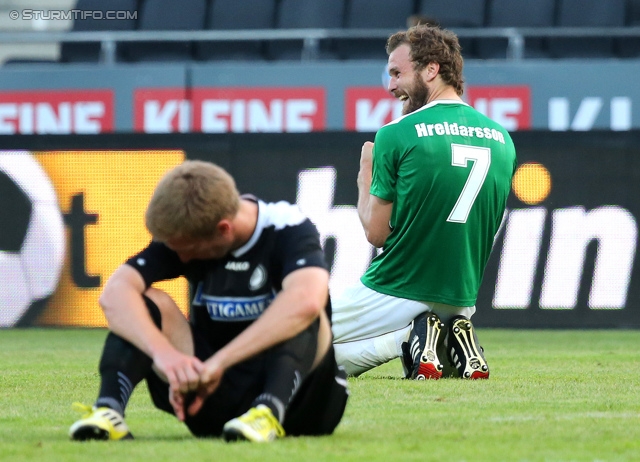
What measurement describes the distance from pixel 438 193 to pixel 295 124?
6387 millimetres

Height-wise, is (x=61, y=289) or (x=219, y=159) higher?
(x=219, y=159)

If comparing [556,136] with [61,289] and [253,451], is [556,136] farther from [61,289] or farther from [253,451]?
[253,451]

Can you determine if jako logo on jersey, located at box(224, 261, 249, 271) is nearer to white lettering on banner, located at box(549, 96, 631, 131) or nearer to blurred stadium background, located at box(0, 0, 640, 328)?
blurred stadium background, located at box(0, 0, 640, 328)

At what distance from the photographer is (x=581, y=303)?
9.97m

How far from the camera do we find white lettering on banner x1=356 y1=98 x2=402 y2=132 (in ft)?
40.7

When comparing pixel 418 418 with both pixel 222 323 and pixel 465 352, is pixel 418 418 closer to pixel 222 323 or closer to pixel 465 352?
pixel 222 323

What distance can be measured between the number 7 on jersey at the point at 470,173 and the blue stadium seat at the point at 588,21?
755 cm

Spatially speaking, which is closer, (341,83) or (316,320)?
(316,320)

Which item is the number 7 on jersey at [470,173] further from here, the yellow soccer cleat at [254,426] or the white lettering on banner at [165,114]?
the white lettering on banner at [165,114]

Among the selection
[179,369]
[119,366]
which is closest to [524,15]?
[119,366]

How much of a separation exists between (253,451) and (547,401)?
1911mm

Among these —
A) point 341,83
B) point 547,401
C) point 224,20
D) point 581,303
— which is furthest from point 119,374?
point 224,20

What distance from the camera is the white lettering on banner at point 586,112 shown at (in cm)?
1242

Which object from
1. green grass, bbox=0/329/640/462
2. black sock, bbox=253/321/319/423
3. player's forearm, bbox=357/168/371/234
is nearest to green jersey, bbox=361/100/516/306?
player's forearm, bbox=357/168/371/234
